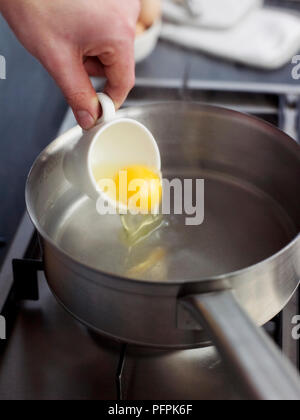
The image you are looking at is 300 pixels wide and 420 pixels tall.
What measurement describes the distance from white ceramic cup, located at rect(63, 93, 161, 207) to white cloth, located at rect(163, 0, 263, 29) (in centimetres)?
55

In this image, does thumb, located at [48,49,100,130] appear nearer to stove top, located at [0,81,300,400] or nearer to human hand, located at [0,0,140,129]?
human hand, located at [0,0,140,129]

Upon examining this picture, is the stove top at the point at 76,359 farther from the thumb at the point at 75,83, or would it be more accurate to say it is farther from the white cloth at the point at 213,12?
the white cloth at the point at 213,12

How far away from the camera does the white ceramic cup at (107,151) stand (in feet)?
2.23

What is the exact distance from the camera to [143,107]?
0.80 metres

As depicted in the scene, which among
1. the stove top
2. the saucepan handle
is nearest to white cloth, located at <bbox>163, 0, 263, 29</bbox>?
the stove top

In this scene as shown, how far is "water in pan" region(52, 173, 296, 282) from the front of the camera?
73 centimetres

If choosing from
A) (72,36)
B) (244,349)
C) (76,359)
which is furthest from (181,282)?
(72,36)

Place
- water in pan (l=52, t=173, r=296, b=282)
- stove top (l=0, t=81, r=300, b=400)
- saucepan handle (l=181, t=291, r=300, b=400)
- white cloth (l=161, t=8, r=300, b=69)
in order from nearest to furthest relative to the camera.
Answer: saucepan handle (l=181, t=291, r=300, b=400), stove top (l=0, t=81, r=300, b=400), water in pan (l=52, t=173, r=296, b=282), white cloth (l=161, t=8, r=300, b=69)

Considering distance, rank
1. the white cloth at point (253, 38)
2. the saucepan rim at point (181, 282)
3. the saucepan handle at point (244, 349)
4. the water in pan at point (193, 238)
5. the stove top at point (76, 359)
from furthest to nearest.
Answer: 1. the white cloth at point (253, 38)
2. the water in pan at point (193, 238)
3. the stove top at point (76, 359)
4. the saucepan rim at point (181, 282)
5. the saucepan handle at point (244, 349)

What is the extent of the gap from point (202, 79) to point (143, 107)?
322 millimetres

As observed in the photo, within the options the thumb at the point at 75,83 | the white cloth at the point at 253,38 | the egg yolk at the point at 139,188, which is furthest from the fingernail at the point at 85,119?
the white cloth at the point at 253,38

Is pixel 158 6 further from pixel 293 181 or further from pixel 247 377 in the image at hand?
pixel 247 377

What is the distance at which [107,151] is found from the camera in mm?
776

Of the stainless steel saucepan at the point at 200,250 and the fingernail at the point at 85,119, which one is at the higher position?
the fingernail at the point at 85,119
